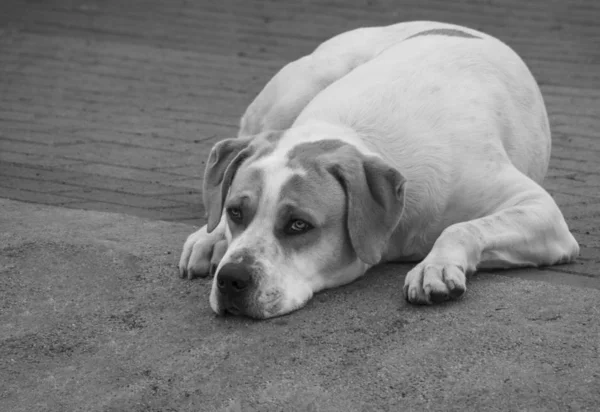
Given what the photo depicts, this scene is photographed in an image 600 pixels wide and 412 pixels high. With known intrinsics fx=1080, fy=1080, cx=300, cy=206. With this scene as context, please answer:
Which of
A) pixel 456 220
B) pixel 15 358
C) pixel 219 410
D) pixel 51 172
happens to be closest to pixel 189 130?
pixel 51 172

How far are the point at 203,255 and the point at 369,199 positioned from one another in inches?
32.4

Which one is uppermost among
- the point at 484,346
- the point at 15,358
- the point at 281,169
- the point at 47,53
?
the point at 281,169

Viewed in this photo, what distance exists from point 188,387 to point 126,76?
17.1 feet

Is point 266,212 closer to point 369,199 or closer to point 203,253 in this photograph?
point 369,199

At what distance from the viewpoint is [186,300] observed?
4.22 meters

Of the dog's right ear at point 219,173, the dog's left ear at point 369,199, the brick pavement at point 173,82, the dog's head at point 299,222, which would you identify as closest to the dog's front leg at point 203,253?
the dog's right ear at point 219,173

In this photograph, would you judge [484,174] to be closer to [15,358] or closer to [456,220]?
[456,220]

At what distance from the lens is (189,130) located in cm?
709

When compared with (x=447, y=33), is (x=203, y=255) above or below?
below

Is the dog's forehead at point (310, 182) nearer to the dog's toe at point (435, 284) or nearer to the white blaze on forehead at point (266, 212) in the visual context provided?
the white blaze on forehead at point (266, 212)

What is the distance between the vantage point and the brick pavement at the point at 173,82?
594cm

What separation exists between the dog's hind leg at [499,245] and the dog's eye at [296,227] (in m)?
0.44

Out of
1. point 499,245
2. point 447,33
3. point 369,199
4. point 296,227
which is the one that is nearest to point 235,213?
point 296,227

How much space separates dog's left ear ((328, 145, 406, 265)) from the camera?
4.04 meters
